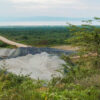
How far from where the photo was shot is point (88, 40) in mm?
6953

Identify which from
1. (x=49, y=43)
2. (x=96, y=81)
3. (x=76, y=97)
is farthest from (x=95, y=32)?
(x=49, y=43)

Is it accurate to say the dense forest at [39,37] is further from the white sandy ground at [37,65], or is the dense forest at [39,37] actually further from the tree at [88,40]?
the white sandy ground at [37,65]

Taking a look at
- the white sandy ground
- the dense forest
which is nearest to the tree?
the dense forest

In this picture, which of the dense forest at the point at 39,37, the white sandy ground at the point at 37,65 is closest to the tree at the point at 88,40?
the dense forest at the point at 39,37

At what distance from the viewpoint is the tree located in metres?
6.79

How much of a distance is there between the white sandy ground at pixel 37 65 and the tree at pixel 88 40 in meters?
2.94

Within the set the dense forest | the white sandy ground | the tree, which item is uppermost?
the tree

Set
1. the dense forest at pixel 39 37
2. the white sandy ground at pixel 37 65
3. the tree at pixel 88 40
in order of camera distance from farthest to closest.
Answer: the dense forest at pixel 39 37 → the white sandy ground at pixel 37 65 → the tree at pixel 88 40

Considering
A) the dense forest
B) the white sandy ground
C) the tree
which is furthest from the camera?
the dense forest

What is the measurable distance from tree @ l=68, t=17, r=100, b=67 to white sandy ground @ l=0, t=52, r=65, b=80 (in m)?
2.94

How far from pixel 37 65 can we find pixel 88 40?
5.34m

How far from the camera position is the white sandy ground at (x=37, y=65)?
402 inches

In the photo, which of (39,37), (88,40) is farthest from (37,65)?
(39,37)

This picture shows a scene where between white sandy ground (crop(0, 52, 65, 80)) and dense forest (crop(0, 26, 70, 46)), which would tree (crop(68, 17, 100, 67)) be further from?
white sandy ground (crop(0, 52, 65, 80))
